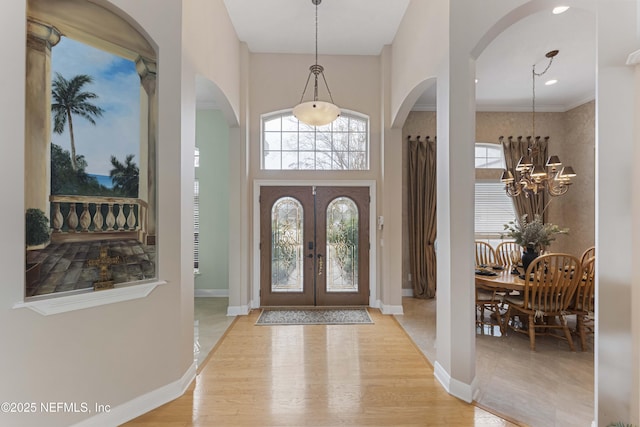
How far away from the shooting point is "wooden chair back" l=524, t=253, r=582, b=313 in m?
3.18

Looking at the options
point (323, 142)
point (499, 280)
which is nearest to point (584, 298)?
point (499, 280)

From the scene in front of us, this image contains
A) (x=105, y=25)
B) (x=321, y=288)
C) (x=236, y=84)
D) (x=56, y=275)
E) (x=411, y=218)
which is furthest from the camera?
(x=411, y=218)

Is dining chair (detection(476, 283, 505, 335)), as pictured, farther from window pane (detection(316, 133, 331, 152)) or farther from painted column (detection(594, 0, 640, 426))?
window pane (detection(316, 133, 331, 152))

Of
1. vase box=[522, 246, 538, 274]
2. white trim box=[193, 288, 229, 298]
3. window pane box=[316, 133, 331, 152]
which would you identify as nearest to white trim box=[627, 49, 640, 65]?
vase box=[522, 246, 538, 274]

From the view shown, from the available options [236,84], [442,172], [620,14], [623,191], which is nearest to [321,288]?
[442,172]

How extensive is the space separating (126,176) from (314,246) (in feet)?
9.94

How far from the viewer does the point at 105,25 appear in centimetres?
213

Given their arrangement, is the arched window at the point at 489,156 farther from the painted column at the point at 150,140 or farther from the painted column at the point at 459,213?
the painted column at the point at 150,140

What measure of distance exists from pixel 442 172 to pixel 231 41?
11.1 ft

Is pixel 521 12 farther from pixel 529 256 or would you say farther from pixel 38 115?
pixel 38 115

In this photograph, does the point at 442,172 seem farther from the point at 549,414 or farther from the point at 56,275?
the point at 56,275

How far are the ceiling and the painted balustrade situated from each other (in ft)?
9.88

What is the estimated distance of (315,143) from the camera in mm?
4984

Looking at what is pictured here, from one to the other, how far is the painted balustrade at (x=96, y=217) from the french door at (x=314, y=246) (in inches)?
100
